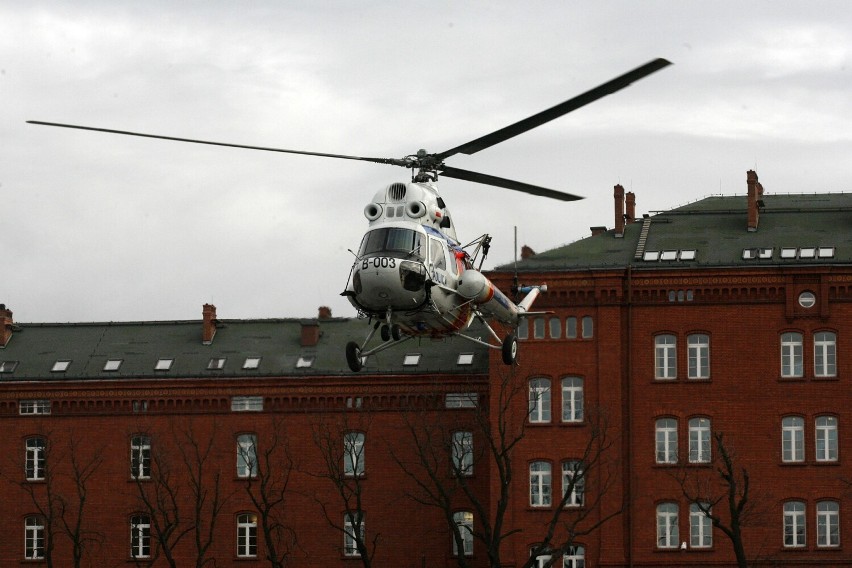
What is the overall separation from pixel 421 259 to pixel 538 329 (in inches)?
1384

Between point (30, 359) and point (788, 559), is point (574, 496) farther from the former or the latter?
point (30, 359)

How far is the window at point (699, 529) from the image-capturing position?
271 ft

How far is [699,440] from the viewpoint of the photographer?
3285 inches

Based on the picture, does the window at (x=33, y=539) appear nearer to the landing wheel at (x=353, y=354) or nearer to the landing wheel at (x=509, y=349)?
the landing wheel at (x=509, y=349)

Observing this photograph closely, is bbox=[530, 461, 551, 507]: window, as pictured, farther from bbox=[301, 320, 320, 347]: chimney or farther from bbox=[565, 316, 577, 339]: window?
bbox=[301, 320, 320, 347]: chimney

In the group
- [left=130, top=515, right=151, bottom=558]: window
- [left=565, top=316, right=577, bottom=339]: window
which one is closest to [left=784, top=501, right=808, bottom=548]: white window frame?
[left=565, top=316, right=577, bottom=339]: window

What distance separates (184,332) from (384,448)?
40.0ft

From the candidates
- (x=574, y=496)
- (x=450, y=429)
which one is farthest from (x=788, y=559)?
(x=450, y=429)

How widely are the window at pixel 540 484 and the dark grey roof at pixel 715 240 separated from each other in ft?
26.9

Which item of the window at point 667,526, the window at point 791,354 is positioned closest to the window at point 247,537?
the window at point 667,526

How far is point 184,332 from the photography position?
3713 inches

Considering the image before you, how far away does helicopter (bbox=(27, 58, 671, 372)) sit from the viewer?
4828 cm

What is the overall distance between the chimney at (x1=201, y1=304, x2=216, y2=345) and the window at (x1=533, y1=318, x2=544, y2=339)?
56.2 feet

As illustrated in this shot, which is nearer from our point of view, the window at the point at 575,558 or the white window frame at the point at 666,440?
the window at the point at 575,558
